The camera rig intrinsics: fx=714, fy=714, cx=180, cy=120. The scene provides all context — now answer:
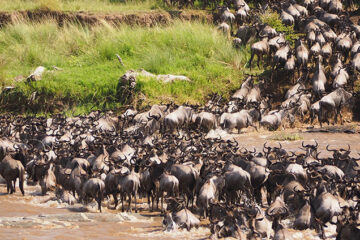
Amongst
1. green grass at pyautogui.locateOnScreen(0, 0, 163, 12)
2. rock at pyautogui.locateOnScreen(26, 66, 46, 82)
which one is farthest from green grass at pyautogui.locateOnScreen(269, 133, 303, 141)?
green grass at pyautogui.locateOnScreen(0, 0, 163, 12)

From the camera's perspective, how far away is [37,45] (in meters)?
23.7

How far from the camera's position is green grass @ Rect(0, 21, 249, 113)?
20.1 meters

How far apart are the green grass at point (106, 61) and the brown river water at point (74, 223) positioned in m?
7.72

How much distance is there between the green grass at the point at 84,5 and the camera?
27250mm

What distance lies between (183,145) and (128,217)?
294cm

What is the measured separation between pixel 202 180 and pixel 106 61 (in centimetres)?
1185

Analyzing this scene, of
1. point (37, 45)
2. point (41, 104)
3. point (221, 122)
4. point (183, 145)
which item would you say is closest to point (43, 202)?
point (183, 145)

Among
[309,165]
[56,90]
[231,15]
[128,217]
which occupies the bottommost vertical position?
[128,217]

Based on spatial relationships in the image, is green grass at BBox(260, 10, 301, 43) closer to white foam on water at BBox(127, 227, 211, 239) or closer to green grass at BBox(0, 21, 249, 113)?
green grass at BBox(0, 21, 249, 113)

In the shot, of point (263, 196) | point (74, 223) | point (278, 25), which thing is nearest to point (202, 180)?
point (263, 196)

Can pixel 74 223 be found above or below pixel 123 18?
below

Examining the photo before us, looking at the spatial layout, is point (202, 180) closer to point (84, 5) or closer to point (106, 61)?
point (106, 61)

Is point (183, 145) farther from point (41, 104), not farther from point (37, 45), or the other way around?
point (37, 45)

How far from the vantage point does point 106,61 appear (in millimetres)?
22344
